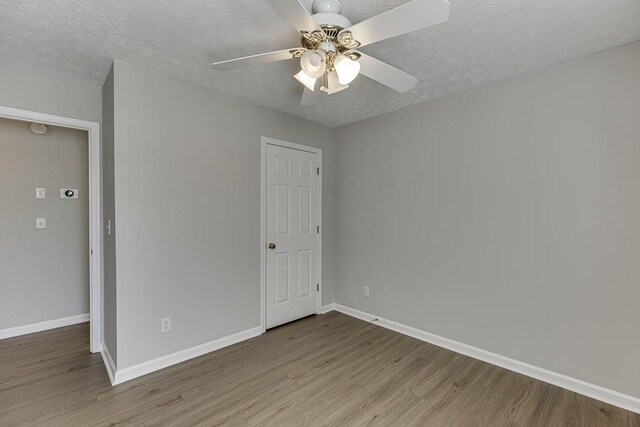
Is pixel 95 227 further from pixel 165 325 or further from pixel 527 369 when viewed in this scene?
pixel 527 369

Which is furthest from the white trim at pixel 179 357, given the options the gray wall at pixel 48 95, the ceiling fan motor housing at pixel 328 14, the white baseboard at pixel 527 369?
the ceiling fan motor housing at pixel 328 14

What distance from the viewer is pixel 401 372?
2451 millimetres

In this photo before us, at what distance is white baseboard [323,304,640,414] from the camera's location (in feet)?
6.67

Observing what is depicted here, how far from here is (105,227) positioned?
2639mm

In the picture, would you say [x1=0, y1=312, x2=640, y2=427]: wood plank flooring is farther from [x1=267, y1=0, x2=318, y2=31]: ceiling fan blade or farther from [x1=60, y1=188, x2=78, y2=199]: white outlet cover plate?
[x1=267, y1=0, x2=318, y2=31]: ceiling fan blade

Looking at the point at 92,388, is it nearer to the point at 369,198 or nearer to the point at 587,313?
the point at 369,198

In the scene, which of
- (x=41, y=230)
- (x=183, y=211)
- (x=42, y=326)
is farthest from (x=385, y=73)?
(x=42, y=326)

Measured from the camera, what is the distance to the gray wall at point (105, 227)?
2332mm

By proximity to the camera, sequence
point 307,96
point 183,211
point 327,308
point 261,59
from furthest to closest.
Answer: point 327,308
point 183,211
point 307,96
point 261,59

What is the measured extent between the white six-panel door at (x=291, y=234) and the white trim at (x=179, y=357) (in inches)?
12.4

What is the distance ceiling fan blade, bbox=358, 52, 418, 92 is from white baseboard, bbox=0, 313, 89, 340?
3970mm

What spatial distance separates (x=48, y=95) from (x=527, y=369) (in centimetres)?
447

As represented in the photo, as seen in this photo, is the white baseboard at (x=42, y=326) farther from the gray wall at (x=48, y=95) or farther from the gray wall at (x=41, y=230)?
the gray wall at (x=48, y=95)

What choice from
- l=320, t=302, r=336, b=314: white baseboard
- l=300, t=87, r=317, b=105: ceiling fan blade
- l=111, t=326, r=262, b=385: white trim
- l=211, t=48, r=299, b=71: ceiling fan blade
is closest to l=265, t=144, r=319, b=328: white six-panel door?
l=320, t=302, r=336, b=314: white baseboard
